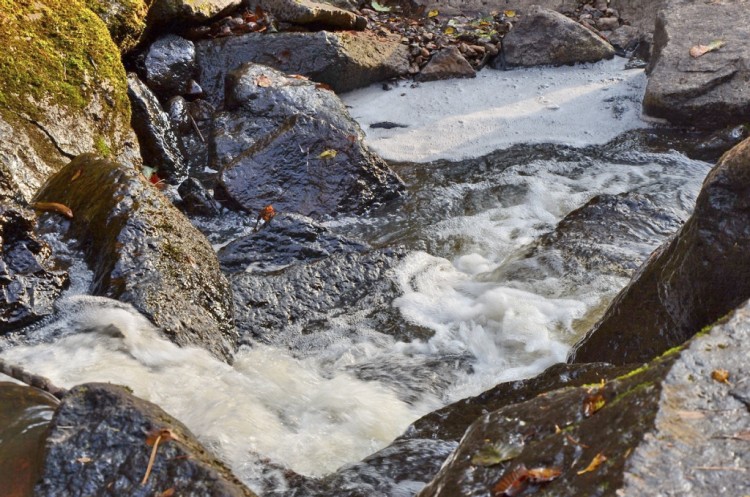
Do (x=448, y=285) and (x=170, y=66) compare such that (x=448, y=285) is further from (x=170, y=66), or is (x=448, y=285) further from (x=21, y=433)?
(x=170, y=66)

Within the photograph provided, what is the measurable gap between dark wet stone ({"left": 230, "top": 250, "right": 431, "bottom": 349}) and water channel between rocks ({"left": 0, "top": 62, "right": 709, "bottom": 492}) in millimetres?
76

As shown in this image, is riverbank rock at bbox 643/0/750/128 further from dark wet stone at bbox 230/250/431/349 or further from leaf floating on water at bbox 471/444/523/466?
leaf floating on water at bbox 471/444/523/466

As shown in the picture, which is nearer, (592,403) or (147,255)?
(592,403)

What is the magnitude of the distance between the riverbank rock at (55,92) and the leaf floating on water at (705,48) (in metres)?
5.73

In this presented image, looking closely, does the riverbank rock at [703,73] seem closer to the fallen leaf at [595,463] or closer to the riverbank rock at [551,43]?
the riverbank rock at [551,43]

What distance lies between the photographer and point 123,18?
23.9 ft

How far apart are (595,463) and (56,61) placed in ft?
17.7

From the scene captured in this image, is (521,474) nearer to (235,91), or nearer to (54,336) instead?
(54,336)

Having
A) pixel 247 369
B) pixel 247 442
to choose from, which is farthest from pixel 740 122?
pixel 247 442

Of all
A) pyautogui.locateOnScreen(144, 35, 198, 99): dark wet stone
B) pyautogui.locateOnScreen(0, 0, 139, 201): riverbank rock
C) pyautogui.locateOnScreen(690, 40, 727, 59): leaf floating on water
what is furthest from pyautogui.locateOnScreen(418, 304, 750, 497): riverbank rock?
pyautogui.locateOnScreen(144, 35, 198, 99): dark wet stone

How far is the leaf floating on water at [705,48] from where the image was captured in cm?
773

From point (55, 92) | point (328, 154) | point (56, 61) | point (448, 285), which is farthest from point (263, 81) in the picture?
point (448, 285)

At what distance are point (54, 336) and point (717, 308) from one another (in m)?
3.11

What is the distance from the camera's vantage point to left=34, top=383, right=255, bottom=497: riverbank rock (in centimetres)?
222
